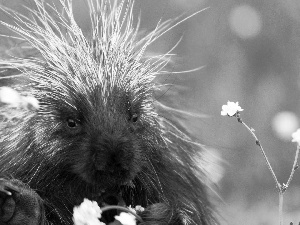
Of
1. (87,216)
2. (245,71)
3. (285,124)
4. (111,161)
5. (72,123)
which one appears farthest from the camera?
(245,71)

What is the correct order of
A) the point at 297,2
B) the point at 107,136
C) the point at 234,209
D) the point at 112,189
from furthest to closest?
the point at 297,2
the point at 234,209
the point at 112,189
the point at 107,136

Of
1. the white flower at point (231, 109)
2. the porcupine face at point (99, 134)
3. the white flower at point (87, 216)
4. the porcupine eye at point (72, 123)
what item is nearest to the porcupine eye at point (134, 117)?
the porcupine face at point (99, 134)

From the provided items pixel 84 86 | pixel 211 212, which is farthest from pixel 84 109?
pixel 211 212

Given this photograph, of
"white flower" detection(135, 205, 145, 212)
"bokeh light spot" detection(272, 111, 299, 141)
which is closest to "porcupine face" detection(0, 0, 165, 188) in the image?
"white flower" detection(135, 205, 145, 212)

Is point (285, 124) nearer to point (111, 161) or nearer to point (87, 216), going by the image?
point (111, 161)

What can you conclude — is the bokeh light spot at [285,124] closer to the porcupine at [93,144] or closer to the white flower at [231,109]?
the porcupine at [93,144]

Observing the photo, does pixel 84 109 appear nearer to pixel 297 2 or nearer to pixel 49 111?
pixel 49 111

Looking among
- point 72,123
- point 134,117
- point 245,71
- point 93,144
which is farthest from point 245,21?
point 93,144
